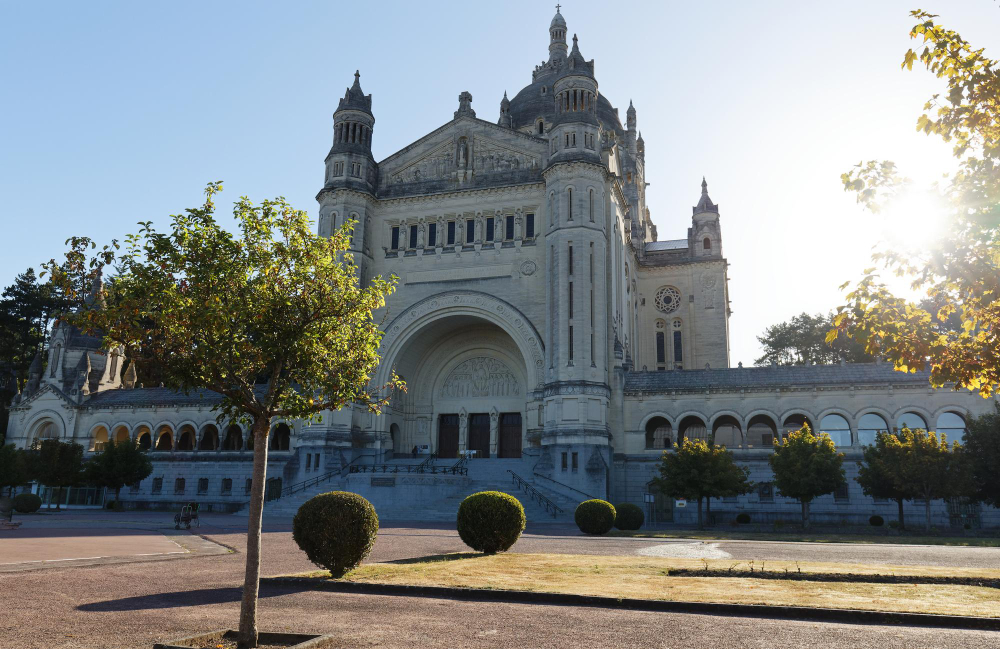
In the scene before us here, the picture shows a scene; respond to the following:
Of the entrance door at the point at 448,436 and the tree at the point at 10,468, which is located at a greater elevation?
the entrance door at the point at 448,436

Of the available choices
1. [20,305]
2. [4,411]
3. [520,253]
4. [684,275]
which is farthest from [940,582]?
[20,305]

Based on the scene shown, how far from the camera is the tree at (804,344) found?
231 feet

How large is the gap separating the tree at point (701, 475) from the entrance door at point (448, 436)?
19131 mm

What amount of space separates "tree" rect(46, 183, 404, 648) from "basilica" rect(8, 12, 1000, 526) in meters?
28.5

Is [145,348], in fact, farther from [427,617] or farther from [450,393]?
[450,393]

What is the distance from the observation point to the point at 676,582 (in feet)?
46.6

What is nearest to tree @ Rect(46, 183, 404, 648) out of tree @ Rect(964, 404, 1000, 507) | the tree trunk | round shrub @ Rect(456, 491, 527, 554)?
the tree trunk

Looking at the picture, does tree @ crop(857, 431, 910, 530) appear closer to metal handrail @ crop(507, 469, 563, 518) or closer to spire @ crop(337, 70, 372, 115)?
metal handrail @ crop(507, 469, 563, 518)

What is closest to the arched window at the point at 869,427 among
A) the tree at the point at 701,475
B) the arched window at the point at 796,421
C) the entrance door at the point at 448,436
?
the arched window at the point at 796,421

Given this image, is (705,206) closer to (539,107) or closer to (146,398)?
(539,107)

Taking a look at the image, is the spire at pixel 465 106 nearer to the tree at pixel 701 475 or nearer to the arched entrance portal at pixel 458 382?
the arched entrance portal at pixel 458 382

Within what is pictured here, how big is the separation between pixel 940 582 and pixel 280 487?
39.6m

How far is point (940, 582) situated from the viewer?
46.6 ft

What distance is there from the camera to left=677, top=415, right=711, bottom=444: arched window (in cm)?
4475
